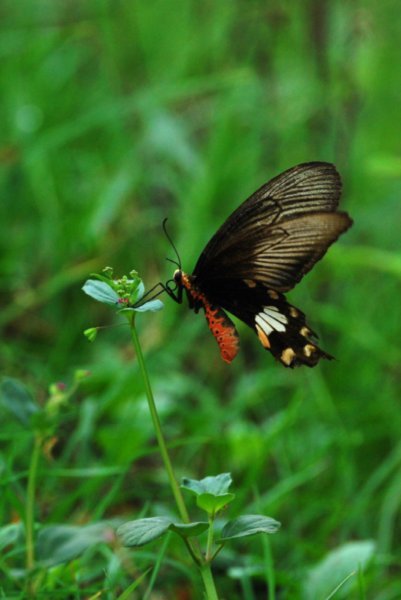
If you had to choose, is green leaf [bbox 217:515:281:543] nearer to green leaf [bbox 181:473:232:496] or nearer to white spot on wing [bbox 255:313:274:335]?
green leaf [bbox 181:473:232:496]

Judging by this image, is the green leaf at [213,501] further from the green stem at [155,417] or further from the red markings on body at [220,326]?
Result: the red markings on body at [220,326]

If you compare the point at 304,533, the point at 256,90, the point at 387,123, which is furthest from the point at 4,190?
the point at 387,123

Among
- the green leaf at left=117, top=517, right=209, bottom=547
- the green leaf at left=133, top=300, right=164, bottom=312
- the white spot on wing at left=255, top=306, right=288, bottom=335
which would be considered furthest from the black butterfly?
the green leaf at left=117, top=517, right=209, bottom=547

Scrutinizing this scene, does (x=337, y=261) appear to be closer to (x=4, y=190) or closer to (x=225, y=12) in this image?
(x=4, y=190)

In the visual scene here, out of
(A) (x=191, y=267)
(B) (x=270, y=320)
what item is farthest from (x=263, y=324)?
(A) (x=191, y=267)

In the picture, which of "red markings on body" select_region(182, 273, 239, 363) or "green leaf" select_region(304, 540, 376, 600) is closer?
"red markings on body" select_region(182, 273, 239, 363)

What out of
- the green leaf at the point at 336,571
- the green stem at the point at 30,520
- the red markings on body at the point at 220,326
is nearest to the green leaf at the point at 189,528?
the red markings on body at the point at 220,326

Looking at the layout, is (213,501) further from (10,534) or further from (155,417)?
(10,534)
